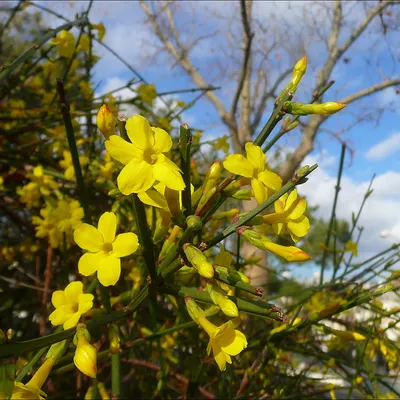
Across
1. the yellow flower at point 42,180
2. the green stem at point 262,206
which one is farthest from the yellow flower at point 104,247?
the yellow flower at point 42,180

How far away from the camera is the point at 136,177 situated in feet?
1.64

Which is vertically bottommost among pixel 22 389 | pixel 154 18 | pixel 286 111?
pixel 22 389

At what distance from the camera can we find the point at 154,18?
20.7 ft

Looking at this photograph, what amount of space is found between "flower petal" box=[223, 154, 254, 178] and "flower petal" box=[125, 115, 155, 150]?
0.30 ft

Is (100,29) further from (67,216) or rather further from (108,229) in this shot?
(108,229)

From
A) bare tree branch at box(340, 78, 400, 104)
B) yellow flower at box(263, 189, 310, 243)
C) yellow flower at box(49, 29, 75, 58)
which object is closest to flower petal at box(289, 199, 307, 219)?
yellow flower at box(263, 189, 310, 243)

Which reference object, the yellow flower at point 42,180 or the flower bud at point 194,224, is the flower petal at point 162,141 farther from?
the yellow flower at point 42,180

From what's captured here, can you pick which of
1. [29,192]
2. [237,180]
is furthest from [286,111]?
[29,192]

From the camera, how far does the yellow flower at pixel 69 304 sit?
57cm

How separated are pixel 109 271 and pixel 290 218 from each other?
24cm

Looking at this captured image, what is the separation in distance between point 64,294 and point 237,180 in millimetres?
266

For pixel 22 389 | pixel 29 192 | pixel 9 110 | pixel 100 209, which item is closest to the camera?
pixel 22 389

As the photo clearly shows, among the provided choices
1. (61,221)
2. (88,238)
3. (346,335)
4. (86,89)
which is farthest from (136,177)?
(86,89)

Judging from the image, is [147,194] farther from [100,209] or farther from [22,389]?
[100,209]
